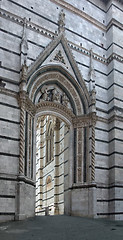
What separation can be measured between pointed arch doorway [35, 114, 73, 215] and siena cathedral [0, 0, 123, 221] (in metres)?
0.07

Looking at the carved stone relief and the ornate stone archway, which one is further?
the carved stone relief

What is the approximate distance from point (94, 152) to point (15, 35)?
18.8 ft

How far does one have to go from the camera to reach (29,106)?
1255 centimetres

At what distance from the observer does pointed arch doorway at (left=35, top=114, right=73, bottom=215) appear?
14201 millimetres

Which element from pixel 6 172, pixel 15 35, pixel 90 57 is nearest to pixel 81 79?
pixel 90 57

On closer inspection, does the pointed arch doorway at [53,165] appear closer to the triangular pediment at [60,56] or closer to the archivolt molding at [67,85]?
the archivolt molding at [67,85]

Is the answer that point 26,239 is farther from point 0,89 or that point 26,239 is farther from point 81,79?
point 81,79

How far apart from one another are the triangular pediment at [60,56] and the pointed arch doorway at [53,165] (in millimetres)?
2172

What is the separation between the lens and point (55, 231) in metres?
9.02

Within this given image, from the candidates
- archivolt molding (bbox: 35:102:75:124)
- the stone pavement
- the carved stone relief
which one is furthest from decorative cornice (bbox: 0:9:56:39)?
the stone pavement

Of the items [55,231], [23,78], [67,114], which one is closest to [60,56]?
[67,114]

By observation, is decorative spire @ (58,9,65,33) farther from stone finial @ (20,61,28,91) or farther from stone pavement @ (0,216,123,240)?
stone pavement @ (0,216,123,240)

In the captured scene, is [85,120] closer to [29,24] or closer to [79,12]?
[29,24]

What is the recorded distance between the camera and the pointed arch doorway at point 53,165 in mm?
14201
